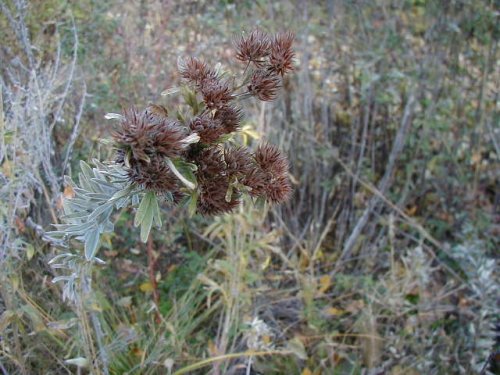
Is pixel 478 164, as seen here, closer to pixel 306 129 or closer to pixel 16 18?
pixel 306 129

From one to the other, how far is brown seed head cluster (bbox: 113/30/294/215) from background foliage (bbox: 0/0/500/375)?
0.82m

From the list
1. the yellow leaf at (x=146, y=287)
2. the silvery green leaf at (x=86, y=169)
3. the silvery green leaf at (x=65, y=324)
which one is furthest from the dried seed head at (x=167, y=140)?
the yellow leaf at (x=146, y=287)

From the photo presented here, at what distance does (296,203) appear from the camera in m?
3.91

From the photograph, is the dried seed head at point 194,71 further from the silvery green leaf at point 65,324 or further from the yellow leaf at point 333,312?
the yellow leaf at point 333,312

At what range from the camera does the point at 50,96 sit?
2.74 metres

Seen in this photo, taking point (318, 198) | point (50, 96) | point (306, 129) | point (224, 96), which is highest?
point (224, 96)

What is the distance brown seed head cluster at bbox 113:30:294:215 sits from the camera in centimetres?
130

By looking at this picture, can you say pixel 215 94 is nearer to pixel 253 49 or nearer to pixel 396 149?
pixel 253 49

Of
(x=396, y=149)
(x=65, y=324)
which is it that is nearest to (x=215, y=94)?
(x=65, y=324)

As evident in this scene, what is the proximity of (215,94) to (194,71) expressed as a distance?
0.11 metres

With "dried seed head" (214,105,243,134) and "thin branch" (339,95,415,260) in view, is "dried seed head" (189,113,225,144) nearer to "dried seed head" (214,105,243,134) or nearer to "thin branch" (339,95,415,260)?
"dried seed head" (214,105,243,134)

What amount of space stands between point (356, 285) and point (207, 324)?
926 millimetres

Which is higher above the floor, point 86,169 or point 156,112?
point 156,112

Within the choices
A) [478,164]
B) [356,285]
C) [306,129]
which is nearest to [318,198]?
[306,129]
